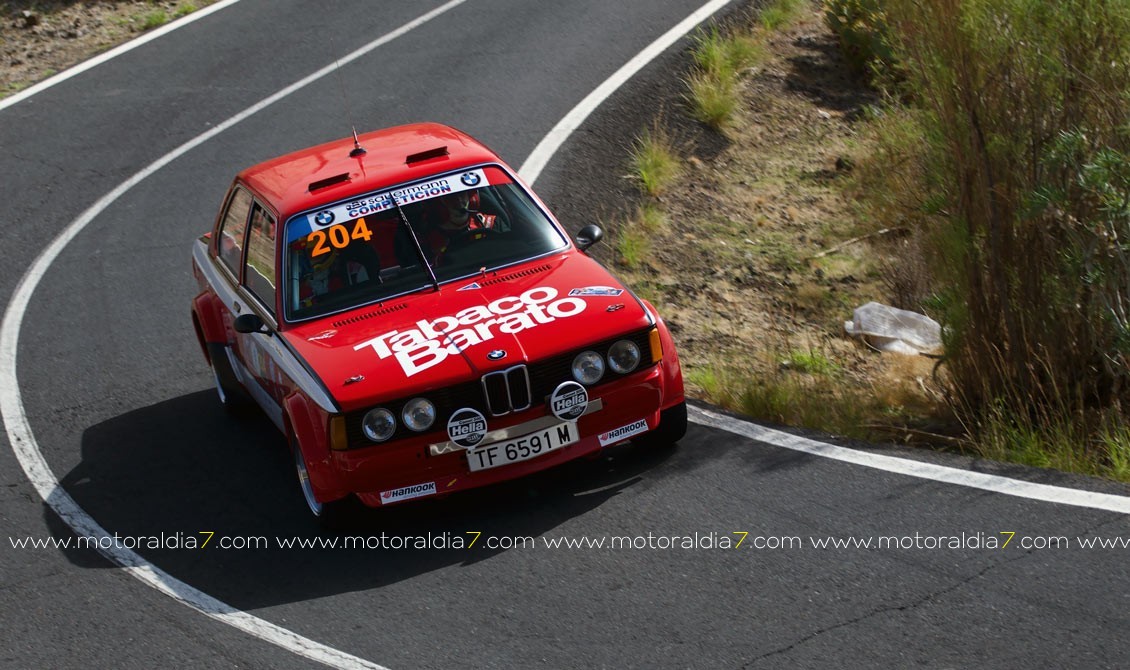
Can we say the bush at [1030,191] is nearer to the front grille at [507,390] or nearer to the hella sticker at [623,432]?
the hella sticker at [623,432]

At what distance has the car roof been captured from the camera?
7930mm

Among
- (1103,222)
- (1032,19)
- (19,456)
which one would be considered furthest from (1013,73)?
(19,456)

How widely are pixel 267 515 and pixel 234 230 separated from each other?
86.3 inches

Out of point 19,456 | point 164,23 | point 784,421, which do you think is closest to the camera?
point 784,421

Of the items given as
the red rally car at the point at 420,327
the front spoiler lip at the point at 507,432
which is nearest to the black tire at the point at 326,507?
the red rally car at the point at 420,327

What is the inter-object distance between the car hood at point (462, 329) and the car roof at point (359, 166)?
84cm

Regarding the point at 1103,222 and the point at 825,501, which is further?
the point at 1103,222

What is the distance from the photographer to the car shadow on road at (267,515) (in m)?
6.67

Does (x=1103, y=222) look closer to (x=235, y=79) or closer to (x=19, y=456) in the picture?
(x=19, y=456)

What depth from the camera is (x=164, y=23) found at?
703 inches

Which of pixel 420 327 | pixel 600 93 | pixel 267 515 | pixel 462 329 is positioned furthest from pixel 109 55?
pixel 462 329

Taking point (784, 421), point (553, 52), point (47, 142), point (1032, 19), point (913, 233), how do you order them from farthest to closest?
1. point (553, 52)
2. point (47, 142)
3. point (913, 233)
4. point (784, 421)
5. point (1032, 19)

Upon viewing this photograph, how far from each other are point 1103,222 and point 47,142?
36.7 feet

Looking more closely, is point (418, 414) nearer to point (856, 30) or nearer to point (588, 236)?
point (588, 236)
